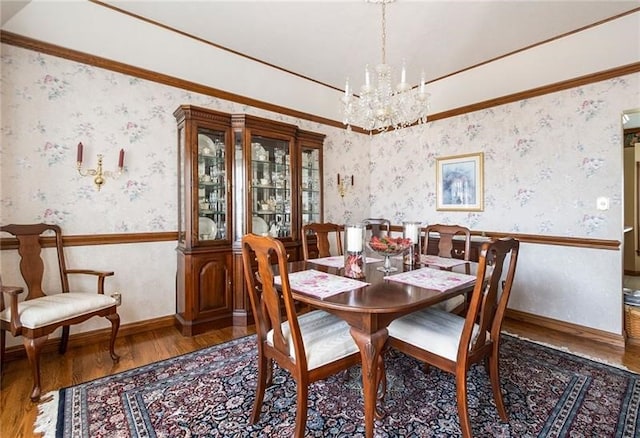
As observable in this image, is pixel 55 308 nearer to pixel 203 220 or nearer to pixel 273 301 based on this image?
pixel 203 220

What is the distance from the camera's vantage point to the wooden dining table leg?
1.29 m

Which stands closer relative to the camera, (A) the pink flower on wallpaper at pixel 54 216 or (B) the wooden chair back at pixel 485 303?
(B) the wooden chair back at pixel 485 303

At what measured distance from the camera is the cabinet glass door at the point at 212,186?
9.16 ft

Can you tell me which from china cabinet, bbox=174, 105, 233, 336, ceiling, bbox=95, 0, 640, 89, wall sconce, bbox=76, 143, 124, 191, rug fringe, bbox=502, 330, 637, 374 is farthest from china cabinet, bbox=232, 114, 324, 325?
rug fringe, bbox=502, 330, 637, 374

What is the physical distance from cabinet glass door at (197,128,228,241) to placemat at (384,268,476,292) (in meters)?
1.84

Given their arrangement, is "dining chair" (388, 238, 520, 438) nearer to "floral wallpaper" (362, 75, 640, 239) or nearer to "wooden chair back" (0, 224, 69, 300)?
"floral wallpaper" (362, 75, 640, 239)

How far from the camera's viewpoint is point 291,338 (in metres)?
1.38

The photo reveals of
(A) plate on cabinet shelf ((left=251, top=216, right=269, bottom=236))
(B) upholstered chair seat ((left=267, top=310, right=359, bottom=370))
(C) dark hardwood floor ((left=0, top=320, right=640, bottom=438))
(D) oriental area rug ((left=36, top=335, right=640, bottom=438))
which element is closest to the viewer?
(B) upholstered chair seat ((left=267, top=310, right=359, bottom=370))

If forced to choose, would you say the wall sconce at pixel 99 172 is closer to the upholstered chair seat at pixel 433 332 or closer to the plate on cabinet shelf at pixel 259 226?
the plate on cabinet shelf at pixel 259 226

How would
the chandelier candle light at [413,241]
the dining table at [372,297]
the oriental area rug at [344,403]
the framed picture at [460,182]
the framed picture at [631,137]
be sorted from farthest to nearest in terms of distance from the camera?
the framed picture at [631,137], the framed picture at [460,182], the chandelier candle light at [413,241], the oriental area rug at [344,403], the dining table at [372,297]

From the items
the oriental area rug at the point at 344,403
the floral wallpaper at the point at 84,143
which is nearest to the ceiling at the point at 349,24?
the floral wallpaper at the point at 84,143

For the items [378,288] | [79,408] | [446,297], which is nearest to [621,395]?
[446,297]

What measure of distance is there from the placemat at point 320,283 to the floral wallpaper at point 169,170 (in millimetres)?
1788

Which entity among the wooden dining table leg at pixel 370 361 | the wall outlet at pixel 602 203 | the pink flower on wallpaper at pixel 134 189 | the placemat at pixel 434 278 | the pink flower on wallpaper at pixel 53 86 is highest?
the pink flower on wallpaper at pixel 53 86
